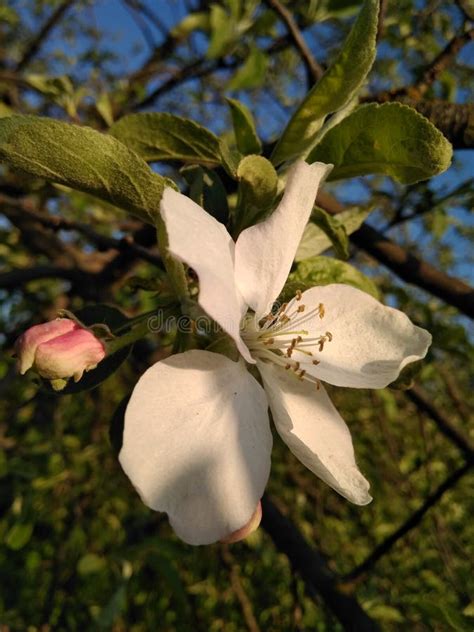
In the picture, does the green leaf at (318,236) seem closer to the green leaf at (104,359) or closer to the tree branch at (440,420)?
the green leaf at (104,359)

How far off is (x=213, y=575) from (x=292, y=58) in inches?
96.9

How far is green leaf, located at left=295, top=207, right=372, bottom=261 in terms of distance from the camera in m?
0.68

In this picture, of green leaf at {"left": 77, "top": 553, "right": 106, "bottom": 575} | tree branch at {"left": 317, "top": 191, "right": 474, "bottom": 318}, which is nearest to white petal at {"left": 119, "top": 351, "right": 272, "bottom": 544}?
tree branch at {"left": 317, "top": 191, "right": 474, "bottom": 318}

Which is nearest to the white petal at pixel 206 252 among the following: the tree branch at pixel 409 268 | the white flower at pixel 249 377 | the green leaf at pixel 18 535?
the white flower at pixel 249 377

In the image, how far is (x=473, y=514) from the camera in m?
2.46

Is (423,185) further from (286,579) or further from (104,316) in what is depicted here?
(286,579)

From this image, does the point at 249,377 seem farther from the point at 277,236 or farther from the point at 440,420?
the point at 440,420

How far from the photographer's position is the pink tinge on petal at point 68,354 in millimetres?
461

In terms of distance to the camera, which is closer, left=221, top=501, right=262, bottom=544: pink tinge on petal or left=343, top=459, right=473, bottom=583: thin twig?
left=221, top=501, right=262, bottom=544: pink tinge on petal

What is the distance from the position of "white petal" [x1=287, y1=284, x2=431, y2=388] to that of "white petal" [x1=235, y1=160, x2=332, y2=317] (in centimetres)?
8

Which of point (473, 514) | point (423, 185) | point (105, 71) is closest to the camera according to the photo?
point (423, 185)

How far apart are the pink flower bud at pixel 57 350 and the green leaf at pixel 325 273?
0.27 meters

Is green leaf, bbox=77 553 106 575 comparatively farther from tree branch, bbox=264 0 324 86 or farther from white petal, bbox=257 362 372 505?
tree branch, bbox=264 0 324 86

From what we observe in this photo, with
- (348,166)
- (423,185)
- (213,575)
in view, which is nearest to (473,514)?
(213,575)
